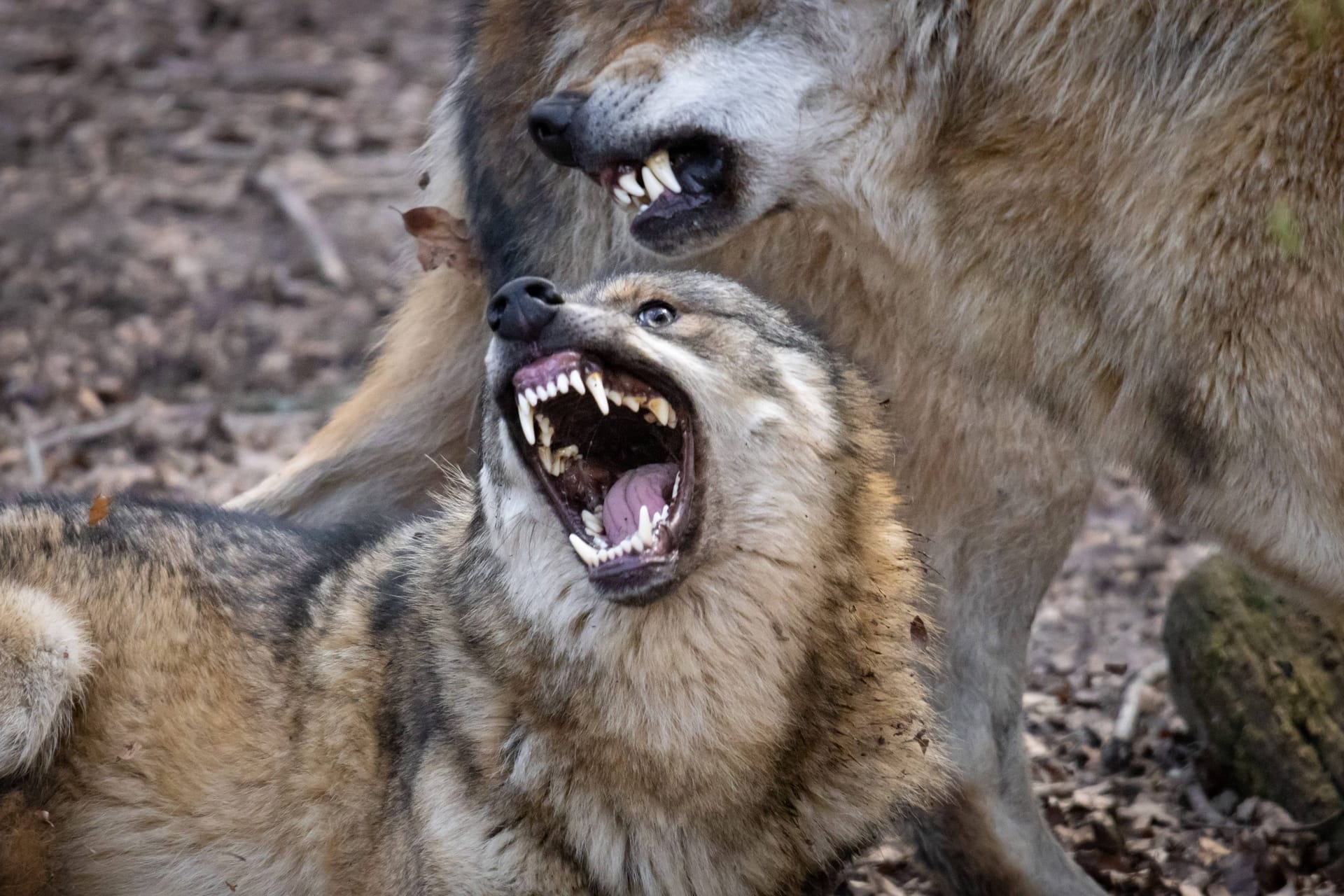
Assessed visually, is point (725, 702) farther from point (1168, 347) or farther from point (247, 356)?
point (247, 356)

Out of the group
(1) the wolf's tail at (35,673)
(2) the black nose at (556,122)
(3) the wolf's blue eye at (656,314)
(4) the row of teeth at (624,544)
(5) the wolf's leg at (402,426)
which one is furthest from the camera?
(5) the wolf's leg at (402,426)

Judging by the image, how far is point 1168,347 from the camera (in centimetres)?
358

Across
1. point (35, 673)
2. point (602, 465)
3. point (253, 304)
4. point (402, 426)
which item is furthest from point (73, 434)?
point (602, 465)

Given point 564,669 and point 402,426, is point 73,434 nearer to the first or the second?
point 402,426

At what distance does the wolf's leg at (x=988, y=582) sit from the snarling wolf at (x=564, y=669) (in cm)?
47

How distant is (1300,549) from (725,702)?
1.55 m

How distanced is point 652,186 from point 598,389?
107 cm

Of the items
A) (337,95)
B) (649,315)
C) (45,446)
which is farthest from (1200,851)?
(337,95)

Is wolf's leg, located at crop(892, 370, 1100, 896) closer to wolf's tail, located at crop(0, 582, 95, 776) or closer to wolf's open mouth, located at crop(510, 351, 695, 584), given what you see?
wolf's open mouth, located at crop(510, 351, 695, 584)

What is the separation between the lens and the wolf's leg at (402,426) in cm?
476

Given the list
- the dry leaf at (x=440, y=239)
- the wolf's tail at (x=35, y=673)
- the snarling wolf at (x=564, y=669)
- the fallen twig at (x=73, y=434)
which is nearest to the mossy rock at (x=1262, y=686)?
the snarling wolf at (x=564, y=669)

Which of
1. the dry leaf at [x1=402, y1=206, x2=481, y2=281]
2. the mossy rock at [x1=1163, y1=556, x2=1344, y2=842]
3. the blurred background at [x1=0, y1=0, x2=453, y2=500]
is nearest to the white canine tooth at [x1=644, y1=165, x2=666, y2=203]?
the dry leaf at [x1=402, y1=206, x2=481, y2=281]

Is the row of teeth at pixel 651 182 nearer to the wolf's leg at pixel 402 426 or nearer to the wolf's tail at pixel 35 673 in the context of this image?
the wolf's leg at pixel 402 426

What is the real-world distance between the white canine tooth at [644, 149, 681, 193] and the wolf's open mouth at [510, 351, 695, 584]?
0.87m
